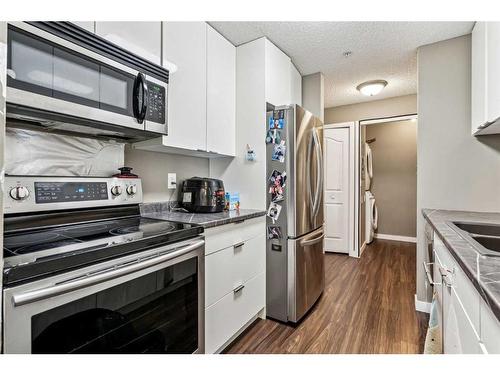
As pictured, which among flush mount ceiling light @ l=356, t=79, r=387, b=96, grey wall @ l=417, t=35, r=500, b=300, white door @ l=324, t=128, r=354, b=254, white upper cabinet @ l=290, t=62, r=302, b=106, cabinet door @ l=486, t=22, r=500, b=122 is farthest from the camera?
white door @ l=324, t=128, r=354, b=254

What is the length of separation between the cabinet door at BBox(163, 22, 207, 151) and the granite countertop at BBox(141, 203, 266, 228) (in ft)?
1.52

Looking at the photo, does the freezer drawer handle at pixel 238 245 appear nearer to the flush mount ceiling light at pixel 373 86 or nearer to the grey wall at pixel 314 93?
the grey wall at pixel 314 93

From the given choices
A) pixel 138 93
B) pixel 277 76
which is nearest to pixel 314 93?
pixel 277 76

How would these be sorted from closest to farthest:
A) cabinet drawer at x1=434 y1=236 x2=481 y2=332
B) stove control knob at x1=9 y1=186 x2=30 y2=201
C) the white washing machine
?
1. cabinet drawer at x1=434 y1=236 x2=481 y2=332
2. stove control knob at x1=9 y1=186 x2=30 y2=201
3. the white washing machine

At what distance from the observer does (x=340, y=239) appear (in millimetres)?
3734

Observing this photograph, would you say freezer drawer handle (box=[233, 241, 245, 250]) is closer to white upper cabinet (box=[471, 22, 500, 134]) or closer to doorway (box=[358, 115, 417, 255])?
white upper cabinet (box=[471, 22, 500, 134])

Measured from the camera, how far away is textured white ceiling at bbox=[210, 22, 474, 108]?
74.9 inches

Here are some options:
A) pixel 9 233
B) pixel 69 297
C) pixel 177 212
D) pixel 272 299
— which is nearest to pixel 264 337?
pixel 272 299

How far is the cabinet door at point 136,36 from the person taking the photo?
Result: 1.19 metres

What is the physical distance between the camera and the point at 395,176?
15.0 ft

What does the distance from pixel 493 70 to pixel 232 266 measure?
1.93 metres

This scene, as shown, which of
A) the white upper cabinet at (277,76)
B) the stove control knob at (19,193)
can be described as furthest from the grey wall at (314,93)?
the stove control knob at (19,193)

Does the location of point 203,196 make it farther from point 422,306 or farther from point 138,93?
point 422,306

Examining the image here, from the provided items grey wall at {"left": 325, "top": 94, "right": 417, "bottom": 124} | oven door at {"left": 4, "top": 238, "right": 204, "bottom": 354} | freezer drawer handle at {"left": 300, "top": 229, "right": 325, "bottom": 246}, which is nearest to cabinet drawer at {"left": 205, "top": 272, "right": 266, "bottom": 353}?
oven door at {"left": 4, "top": 238, "right": 204, "bottom": 354}
